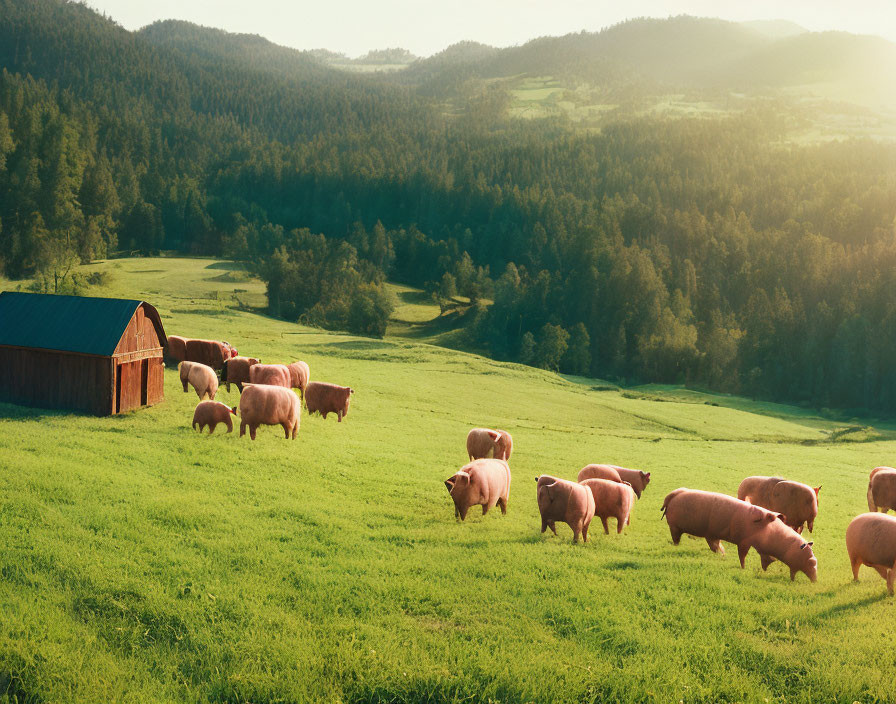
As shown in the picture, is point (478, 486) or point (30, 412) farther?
point (30, 412)

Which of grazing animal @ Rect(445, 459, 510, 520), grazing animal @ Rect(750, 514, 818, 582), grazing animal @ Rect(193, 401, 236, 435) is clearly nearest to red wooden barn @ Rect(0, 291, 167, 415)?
grazing animal @ Rect(193, 401, 236, 435)

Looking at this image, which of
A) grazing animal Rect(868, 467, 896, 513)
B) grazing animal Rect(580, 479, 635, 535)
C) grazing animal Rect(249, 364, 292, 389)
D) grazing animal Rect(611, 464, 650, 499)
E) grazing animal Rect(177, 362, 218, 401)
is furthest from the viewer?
grazing animal Rect(249, 364, 292, 389)

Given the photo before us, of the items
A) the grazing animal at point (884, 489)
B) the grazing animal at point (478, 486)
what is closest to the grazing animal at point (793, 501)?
the grazing animal at point (884, 489)

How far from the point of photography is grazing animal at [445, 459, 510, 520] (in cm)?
1638

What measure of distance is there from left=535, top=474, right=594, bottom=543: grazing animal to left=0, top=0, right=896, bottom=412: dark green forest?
197ft

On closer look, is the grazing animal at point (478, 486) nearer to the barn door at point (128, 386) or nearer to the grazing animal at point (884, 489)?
→ the grazing animal at point (884, 489)

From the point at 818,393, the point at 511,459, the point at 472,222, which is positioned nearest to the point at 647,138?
the point at 472,222

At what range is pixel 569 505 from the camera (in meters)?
15.7

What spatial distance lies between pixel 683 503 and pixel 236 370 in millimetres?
22841

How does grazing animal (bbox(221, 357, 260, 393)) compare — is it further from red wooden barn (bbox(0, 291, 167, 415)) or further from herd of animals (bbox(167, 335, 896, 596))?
herd of animals (bbox(167, 335, 896, 596))

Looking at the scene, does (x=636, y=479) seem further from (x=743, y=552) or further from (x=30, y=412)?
(x=30, y=412)

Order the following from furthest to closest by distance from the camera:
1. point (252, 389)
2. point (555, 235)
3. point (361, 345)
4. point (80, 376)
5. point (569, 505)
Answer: point (555, 235) → point (361, 345) → point (80, 376) → point (252, 389) → point (569, 505)

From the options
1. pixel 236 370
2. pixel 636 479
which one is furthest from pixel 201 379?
pixel 636 479

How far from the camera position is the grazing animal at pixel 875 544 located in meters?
12.9
